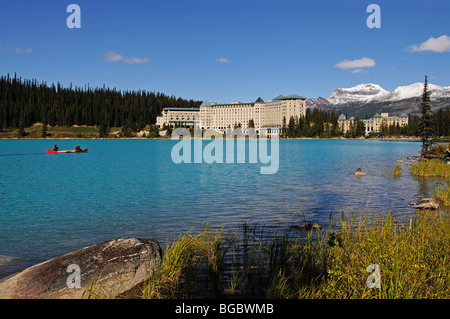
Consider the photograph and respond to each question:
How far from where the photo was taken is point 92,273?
9117mm

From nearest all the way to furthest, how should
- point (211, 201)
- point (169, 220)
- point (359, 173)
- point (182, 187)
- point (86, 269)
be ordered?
1. point (86, 269)
2. point (169, 220)
3. point (211, 201)
4. point (182, 187)
5. point (359, 173)

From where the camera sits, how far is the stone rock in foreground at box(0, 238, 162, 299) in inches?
343

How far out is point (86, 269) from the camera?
9.23 meters

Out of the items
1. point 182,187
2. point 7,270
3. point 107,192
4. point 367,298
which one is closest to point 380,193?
point 182,187

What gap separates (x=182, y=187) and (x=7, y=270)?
2095cm

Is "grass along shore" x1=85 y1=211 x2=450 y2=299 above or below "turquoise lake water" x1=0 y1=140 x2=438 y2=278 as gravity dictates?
above

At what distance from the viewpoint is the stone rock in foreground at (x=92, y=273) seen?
8719 millimetres

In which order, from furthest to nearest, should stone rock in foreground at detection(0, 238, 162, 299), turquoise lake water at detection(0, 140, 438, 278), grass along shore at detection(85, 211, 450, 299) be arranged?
turquoise lake water at detection(0, 140, 438, 278) → stone rock in foreground at detection(0, 238, 162, 299) → grass along shore at detection(85, 211, 450, 299)

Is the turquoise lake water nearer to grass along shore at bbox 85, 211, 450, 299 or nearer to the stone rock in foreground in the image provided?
the stone rock in foreground

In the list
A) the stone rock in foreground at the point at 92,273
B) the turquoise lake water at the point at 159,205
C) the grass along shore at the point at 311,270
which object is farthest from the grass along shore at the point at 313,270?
the turquoise lake water at the point at 159,205

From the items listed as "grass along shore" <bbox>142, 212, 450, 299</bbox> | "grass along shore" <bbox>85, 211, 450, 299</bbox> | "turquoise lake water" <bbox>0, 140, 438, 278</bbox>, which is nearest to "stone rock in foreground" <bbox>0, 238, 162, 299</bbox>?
"grass along shore" <bbox>85, 211, 450, 299</bbox>

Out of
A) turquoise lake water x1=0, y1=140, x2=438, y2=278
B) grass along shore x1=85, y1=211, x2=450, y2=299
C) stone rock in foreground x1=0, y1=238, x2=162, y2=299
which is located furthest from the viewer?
turquoise lake water x1=0, y1=140, x2=438, y2=278

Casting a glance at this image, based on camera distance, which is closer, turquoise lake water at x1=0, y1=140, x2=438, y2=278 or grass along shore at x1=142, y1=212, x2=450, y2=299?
grass along shore at x1=142, y1=212, x2=450, y2=299
